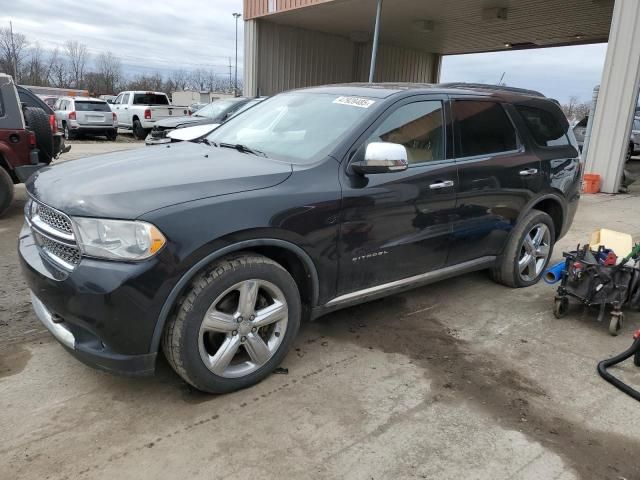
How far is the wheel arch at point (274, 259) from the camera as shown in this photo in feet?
8.23

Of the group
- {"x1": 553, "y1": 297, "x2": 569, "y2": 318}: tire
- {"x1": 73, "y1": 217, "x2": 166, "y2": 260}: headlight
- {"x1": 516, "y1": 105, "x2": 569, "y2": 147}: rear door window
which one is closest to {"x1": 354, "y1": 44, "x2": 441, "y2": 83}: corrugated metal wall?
{"x1": 516, "y1": 105, "x2": 569, "y2": 147}: rear door window

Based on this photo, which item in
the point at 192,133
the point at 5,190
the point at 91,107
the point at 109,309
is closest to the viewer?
the point at 109,309

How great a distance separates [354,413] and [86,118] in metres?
19.1

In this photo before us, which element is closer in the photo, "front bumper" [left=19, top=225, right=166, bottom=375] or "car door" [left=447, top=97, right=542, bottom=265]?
"front bumper" [left=19, top=225, right=166, bottom=375]

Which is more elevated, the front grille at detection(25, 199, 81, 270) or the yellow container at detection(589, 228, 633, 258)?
the front grille at detection(25, 199, 81, 270)

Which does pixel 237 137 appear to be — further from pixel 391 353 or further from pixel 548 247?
pixel 548 247

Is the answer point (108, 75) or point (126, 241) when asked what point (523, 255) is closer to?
point (126, 241)

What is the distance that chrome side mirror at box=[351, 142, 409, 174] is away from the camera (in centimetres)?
305

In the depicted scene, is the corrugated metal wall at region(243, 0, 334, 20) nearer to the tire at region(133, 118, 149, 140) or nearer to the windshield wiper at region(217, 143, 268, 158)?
the tire at region(133, 118, 149, 140)

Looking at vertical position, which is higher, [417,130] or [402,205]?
[417,130]

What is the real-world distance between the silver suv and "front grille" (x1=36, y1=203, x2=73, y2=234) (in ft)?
58.9

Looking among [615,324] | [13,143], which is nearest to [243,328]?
[615,324]

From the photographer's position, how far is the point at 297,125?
3.58 meters

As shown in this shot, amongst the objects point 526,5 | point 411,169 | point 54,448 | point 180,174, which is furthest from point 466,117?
point 526,5
